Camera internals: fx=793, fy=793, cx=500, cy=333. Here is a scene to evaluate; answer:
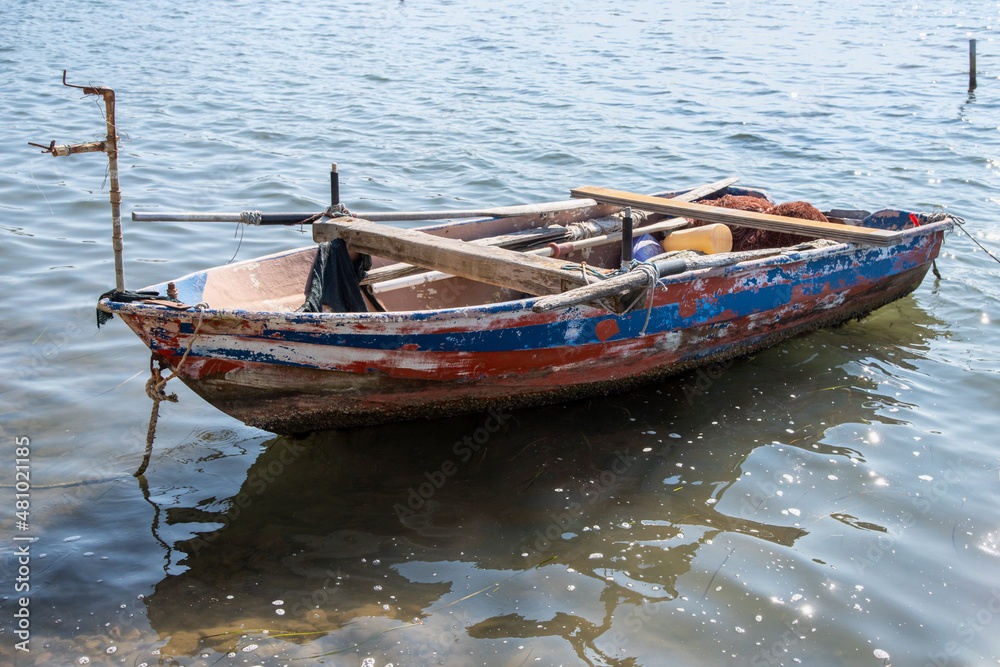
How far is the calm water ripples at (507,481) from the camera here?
3.65 m

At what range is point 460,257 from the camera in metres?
4.70

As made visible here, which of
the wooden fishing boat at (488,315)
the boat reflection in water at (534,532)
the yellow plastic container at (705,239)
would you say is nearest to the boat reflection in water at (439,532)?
the boat reflection in water at (534,532)

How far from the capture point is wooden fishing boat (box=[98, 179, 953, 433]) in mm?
4188

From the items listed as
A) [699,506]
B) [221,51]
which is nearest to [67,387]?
[699,506]

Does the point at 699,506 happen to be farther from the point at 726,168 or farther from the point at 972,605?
the point at 726,168

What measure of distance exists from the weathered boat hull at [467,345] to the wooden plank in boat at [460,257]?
0.58 ft

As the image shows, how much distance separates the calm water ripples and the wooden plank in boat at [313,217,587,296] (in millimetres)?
1047

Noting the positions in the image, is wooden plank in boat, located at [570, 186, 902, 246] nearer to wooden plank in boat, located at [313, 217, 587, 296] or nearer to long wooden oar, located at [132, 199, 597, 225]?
long wooden oar, located at [132, 199, 597, 225]

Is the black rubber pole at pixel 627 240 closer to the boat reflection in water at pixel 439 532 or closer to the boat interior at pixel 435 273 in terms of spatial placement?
the boat interior at pixel 435 273

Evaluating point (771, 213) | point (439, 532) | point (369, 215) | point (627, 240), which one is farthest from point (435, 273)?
point (771, 213)

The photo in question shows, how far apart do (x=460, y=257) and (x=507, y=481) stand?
1.35 m

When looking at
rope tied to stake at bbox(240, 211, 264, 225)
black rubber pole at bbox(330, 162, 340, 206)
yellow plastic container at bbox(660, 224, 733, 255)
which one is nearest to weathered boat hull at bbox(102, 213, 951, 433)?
rope tied to stake at bbox(240, 211, 264, 225)

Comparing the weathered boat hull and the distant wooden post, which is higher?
the distant wooden post

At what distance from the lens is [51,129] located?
11.0 m
